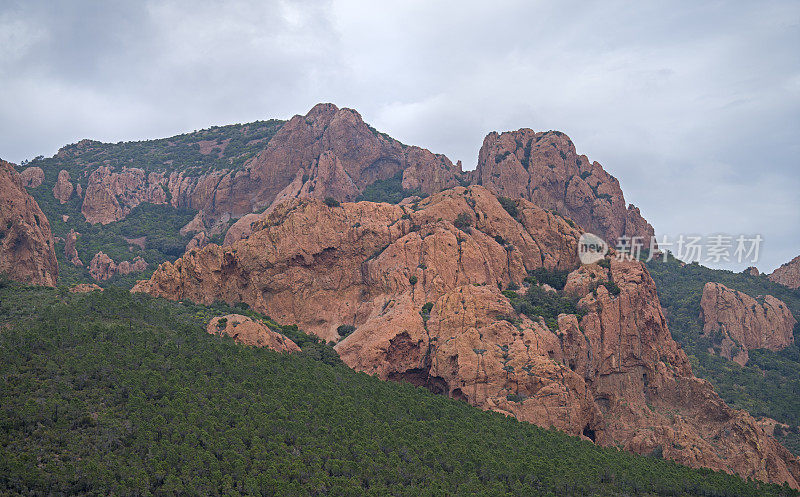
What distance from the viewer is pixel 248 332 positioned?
5731 centimetres

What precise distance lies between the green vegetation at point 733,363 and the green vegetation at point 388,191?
45.5 metres

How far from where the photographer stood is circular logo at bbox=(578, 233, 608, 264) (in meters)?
72.6

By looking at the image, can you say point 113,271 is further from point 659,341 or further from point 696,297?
point 696,297

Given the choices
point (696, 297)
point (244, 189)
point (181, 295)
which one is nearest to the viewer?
point (181, 295)

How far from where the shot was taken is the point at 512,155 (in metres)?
111

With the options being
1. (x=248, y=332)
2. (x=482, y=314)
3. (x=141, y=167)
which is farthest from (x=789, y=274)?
(x=141, y=167)

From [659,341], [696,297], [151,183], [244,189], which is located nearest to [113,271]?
[244,189]

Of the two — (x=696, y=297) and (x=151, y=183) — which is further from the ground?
(x=151, y=183)

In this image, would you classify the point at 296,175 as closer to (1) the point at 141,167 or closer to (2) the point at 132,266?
(2) the point at 132,266

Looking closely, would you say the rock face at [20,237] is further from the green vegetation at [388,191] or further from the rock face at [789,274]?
the rock face at [789,274]

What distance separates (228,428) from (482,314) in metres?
29.7

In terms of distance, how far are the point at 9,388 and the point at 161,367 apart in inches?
421

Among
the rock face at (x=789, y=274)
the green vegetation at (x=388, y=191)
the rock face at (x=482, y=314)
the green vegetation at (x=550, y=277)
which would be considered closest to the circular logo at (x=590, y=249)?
the rock face at (x=482, y=314)

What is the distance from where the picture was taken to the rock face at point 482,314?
56812 mm
